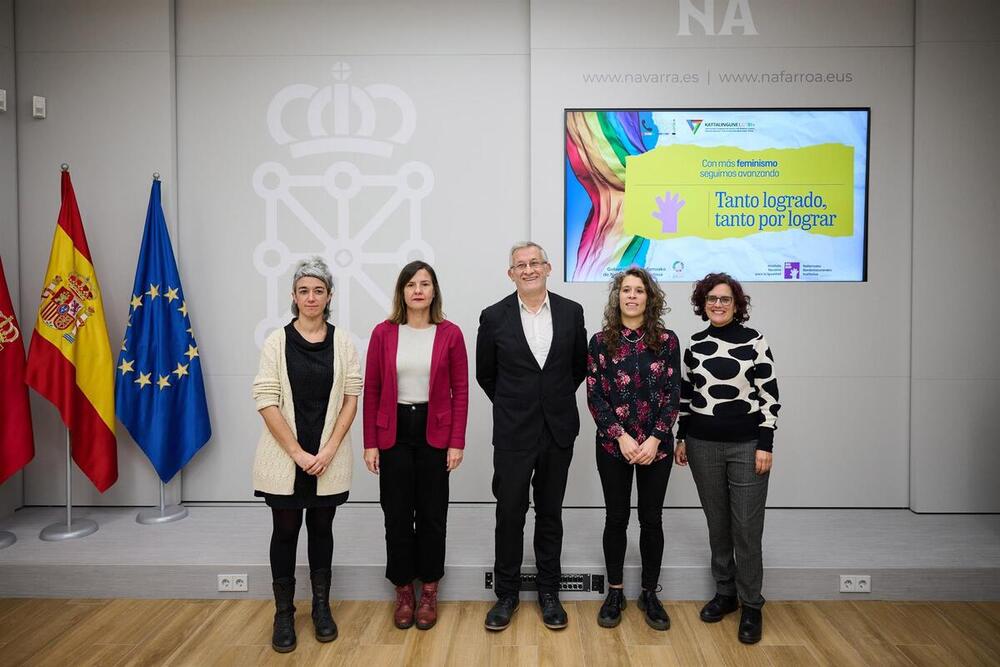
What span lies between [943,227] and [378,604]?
394 cm

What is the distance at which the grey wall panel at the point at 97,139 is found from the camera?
13.5 feet

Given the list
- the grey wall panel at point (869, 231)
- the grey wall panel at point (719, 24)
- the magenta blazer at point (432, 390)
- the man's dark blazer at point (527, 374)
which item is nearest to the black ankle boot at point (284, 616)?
the magenta blazer at point (432, 390)

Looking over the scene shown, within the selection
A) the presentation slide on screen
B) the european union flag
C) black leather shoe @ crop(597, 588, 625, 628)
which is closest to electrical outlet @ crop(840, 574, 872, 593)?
black leather shoe @ crop(597, 588, 625, 628)

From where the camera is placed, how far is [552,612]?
2.93m

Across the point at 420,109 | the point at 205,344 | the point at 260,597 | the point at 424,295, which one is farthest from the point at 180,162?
the point at 260,597

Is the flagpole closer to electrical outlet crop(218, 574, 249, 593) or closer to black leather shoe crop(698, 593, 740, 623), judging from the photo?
electrical outlet crop(218, 574, 249, 593)

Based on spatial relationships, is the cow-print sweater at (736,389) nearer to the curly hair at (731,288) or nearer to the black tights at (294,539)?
the curly hair at (731,288)

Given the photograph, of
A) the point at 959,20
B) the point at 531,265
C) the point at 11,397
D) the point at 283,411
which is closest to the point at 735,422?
the point at 531,265

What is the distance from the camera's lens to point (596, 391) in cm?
288

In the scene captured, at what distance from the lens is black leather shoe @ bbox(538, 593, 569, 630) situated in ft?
9.54

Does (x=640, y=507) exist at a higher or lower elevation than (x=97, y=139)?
lower

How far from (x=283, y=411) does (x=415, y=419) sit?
0.56m

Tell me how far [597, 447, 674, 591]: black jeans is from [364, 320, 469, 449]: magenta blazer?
2.21 ft

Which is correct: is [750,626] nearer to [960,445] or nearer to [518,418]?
[518,418]
